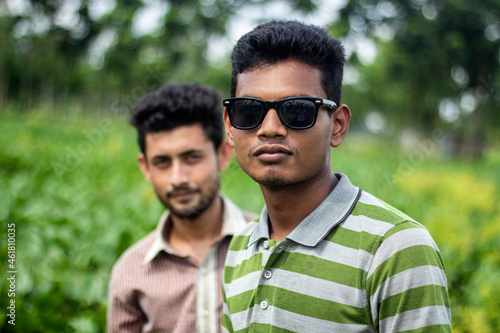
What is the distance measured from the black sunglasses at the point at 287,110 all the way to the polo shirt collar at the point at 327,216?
0.76 ft

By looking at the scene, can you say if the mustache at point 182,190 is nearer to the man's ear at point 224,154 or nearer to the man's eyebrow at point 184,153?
the man's eyebrow at point 184,153

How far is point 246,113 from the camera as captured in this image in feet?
4.02

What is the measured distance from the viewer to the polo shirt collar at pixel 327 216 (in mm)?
1185

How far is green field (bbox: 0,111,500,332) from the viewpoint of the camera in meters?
3.01

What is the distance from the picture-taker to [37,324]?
2.77m

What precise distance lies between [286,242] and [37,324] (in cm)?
228

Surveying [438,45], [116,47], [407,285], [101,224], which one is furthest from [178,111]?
[116,47]

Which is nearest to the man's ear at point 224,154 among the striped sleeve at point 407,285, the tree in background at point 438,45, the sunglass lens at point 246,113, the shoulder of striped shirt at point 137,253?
the shoulder of striped shirt at point 137,253

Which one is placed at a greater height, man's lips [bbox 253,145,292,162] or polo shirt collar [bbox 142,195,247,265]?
man's lips [bbox 253,145,292,162]

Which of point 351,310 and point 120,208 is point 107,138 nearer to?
point 120,208

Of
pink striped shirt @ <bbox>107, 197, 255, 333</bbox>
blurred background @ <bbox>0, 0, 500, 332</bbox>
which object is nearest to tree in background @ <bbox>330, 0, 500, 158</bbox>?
blurred background @ <bbox>0, 0, 500, 332</bbox>

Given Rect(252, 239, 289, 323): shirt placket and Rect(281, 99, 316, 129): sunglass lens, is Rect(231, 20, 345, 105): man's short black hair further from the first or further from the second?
Rect(252, 239, 289, 323): shirt placket

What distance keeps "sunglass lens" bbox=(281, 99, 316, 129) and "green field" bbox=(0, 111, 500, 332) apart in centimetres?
193

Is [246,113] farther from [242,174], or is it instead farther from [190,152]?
[242,174]
